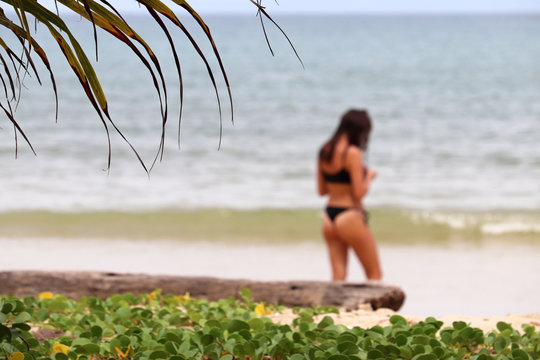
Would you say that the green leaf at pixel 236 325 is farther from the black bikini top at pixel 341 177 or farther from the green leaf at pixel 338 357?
the black bikini top at pixel 341 177

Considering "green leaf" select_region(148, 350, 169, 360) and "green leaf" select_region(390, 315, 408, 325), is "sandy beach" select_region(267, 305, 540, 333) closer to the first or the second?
"green leaf" select_region(390, 315, 408, 325)

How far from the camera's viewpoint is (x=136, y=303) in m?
4.32

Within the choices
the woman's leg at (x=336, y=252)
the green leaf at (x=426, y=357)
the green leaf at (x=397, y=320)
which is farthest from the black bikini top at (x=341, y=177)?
the green leaf at (x=426, y=357)

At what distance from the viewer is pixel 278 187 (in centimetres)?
1388

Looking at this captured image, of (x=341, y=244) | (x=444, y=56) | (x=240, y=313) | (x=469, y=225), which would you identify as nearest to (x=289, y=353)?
(x=240, y=313)

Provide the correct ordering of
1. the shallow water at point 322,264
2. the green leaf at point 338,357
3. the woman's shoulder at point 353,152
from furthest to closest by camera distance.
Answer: the shallow water at point 322,264 → the woman's shoulder at point 353,152 → the green leaf at point 338,357

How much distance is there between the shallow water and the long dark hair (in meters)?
1.59

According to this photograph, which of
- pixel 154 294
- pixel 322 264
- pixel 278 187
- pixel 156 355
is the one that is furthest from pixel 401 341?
pixel 278 187

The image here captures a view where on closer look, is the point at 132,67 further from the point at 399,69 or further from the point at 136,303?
the point at 136,303

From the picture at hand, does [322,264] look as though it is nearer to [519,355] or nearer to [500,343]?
[500,343]

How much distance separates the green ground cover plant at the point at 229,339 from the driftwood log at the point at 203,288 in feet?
2.24

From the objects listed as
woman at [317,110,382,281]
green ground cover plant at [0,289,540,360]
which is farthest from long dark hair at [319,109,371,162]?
green ground cover plant at [0,289,540,360]

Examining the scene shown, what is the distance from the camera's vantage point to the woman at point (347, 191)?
20.7 feet

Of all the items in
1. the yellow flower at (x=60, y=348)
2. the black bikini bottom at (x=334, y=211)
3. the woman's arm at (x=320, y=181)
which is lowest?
the yellow flower at (x=60, y=348)
